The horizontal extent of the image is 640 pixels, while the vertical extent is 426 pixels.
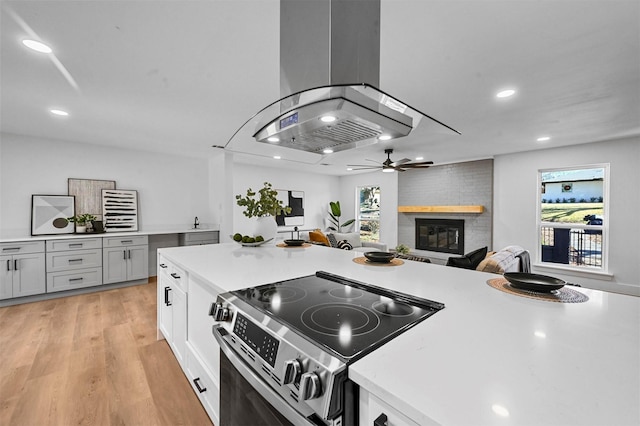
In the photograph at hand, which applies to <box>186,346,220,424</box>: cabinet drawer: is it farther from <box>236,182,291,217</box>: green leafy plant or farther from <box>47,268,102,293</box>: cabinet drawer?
<box>47,268,102,293</box>: cabinet drawer

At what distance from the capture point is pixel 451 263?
292cm

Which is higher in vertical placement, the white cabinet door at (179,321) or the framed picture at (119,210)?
the framed picture at (119,210)

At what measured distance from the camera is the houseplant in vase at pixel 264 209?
7.89ft

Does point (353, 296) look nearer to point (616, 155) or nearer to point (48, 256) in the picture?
point (48, 256)

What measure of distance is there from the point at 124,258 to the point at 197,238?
1.11m

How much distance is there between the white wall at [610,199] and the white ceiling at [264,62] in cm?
74

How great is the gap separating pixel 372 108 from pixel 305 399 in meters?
0.92

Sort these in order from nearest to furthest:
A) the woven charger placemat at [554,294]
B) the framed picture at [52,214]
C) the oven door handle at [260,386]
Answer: the oven door handle at [260,386]
the woven charger placemat at [554,294]
the framed picture at [52,214]

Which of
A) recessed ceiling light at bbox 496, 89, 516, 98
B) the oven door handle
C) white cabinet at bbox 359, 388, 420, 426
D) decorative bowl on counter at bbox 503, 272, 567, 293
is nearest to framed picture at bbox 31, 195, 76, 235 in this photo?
the oven door handle

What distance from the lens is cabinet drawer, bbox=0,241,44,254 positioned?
3307 millimetres

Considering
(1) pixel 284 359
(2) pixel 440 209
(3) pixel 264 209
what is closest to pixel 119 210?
(3) pixel 264 209

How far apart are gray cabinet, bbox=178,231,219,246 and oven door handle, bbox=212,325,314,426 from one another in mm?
4118

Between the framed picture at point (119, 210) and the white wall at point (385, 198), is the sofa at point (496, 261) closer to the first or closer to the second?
the white wall at point (385, 198)

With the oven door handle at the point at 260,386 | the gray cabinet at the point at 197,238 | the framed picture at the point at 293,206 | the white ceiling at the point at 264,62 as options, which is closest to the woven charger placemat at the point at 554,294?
the oven door handle at the point at 260,386
